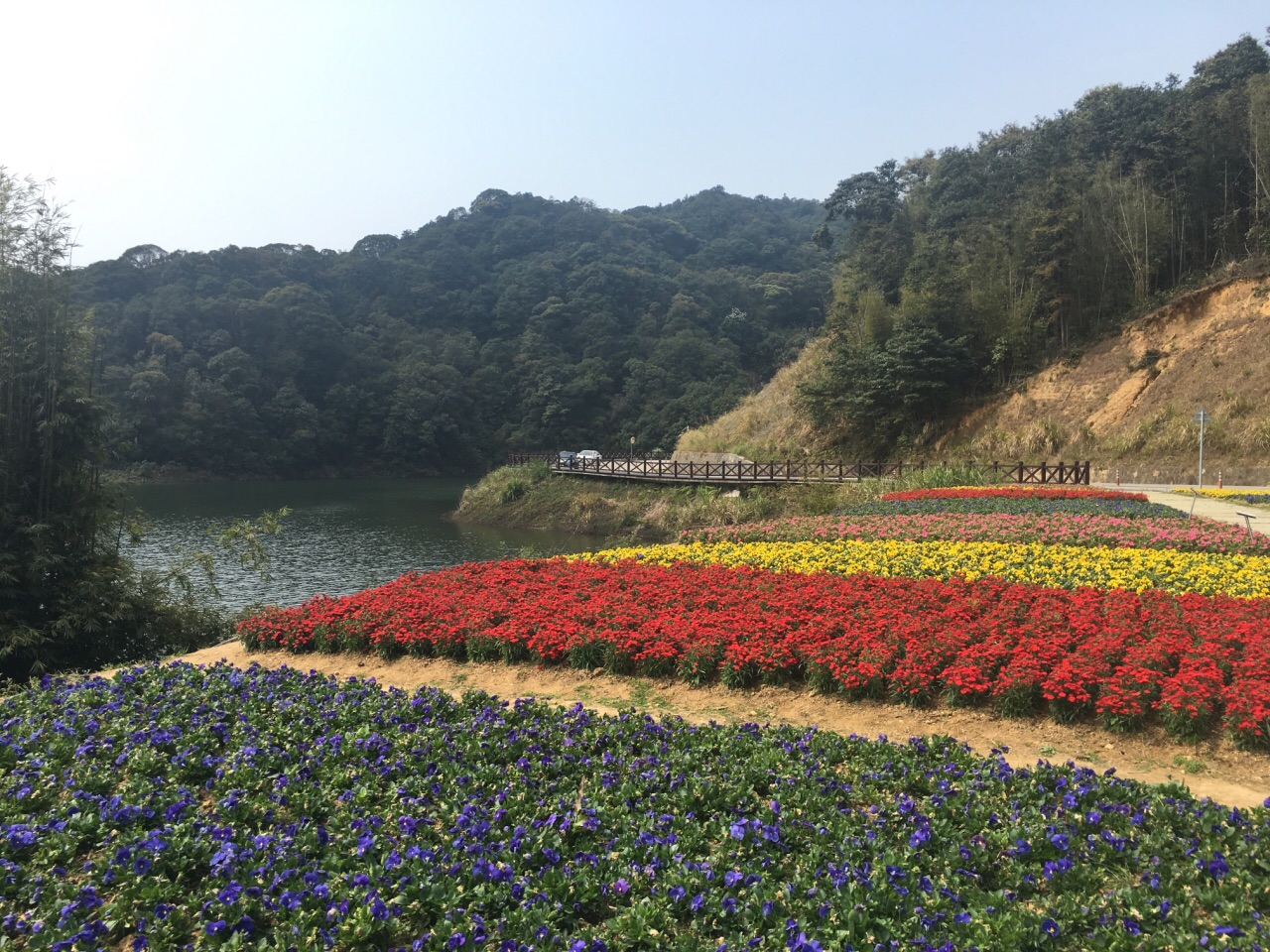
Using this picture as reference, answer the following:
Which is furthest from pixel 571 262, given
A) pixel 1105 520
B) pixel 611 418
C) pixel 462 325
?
pixel 1105 520

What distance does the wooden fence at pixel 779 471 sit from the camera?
88.6 feet

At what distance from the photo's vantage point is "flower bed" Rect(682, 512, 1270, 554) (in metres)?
12.2

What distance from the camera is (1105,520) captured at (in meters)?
14.2

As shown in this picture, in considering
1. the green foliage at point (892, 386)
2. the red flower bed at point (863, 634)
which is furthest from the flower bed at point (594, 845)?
the green foliage at point (892, 386)

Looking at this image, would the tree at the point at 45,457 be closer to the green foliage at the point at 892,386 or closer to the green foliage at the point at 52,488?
the green foliage at the point at 52,488

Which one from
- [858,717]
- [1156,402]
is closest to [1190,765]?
[858,717]

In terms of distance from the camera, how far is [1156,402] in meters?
29.0

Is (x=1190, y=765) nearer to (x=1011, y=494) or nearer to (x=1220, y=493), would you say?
(x=1011, y=494)

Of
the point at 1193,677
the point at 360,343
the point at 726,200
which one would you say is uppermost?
the point at 726,200

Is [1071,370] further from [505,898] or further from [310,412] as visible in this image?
[310,412]

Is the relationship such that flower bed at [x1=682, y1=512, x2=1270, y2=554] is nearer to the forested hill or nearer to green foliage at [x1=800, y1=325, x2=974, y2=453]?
green foliage at [x1=800, y1=325, x2=974, y2=453]

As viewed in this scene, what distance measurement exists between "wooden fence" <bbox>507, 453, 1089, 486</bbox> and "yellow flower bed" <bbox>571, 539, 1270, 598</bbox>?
47.0 feet

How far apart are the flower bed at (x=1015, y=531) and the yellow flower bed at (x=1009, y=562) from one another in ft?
1.90

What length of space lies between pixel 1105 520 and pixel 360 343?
Result: 2901 inches
